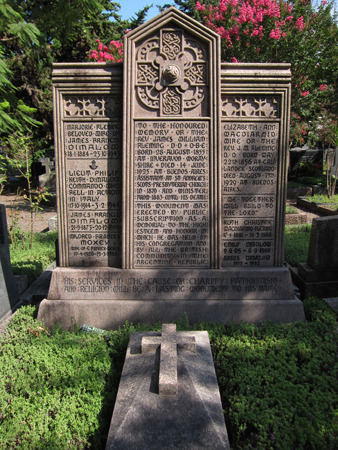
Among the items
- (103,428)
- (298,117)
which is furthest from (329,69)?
(103,428)

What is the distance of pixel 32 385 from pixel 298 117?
12.1m

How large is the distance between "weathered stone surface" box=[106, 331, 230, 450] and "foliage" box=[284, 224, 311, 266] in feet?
11.0

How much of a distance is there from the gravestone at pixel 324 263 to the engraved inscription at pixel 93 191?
2.75 m

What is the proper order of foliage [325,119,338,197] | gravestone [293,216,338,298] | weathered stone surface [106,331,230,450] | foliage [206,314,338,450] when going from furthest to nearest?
foliage [325,119,338,197], gravestone [293,216,338,298], foliage [206,314,338,450], weathered stone surface [106,331,230,450]

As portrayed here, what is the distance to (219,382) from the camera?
9.73 ft

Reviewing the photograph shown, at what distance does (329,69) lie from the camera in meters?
11.2

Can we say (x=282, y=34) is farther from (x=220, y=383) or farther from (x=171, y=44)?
(x=220, y=383)

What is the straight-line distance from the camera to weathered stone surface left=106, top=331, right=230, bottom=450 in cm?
216

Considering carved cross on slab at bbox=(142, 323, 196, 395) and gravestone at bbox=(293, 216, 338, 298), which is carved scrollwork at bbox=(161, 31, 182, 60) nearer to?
gravestone at bbox=(293, 216, 338, 298)

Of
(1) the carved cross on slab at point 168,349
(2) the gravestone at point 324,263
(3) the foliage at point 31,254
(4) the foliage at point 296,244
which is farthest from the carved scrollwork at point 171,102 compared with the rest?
(3) the foliage at point 31,254

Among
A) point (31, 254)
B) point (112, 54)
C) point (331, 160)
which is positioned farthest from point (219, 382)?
point (331, 160)

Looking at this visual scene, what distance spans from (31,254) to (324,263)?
17.1ft

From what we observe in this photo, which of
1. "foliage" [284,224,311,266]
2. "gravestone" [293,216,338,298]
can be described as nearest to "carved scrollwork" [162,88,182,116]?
"gravestone" [293,216,338,298]

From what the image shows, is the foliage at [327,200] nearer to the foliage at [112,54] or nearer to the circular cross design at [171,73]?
the foliage at [112,54]
